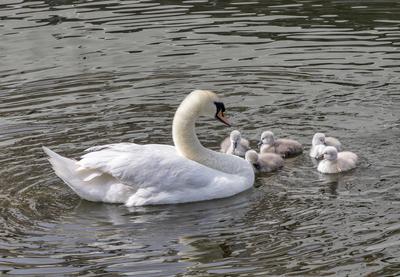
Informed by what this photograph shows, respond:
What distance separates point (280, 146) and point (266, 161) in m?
0.28

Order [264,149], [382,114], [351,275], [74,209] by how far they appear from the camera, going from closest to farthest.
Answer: [351,275] < [74,209] < [264,149] < [382,114]

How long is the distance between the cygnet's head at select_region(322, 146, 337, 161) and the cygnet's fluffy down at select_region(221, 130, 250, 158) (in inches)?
45.5

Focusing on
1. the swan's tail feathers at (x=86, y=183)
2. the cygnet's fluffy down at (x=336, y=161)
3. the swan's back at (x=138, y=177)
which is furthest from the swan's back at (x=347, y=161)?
the swan's tail feathers at (x=86, y=183)

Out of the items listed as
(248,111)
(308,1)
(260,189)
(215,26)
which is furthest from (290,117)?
(308,1)

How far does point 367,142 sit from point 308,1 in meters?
8.26

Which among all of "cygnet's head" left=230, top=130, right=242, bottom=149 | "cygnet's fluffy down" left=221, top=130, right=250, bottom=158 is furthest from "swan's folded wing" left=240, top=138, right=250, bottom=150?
"cygnet's head" left=230, top=130, right=242, bottom=149

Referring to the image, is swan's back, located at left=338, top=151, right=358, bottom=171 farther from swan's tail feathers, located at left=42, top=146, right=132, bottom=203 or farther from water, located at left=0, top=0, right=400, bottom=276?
swan's tail feathers, located at left=42, top=146, right=132, bottom=203

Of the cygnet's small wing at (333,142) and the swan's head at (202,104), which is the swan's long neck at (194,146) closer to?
the swan's head at (202,104)

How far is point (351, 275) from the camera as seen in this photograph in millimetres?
9414

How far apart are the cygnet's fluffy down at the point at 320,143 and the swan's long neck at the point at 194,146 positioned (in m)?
0.86

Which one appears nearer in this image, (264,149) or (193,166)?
(193,166)

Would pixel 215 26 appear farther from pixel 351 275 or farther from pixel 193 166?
pixel 351 275

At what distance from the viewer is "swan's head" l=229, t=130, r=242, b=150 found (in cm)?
1303

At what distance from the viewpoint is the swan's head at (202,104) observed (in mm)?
12234
